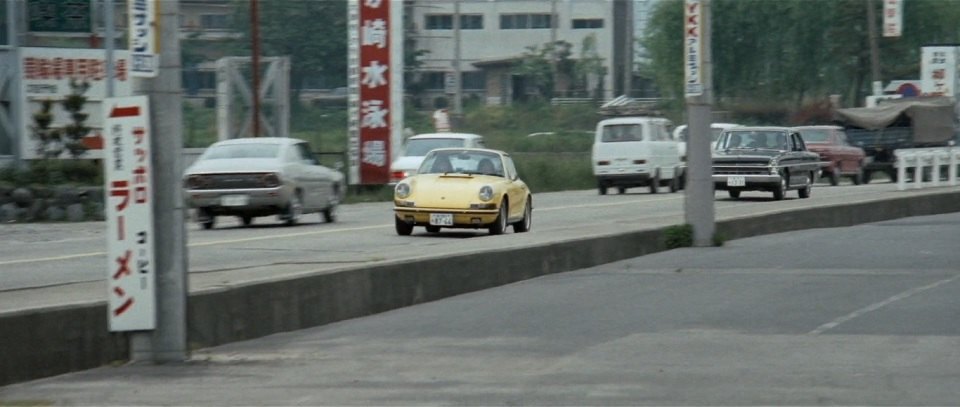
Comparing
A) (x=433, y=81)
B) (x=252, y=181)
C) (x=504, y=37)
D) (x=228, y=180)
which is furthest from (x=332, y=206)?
(x=504, y=37)

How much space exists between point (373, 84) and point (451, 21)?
2164 inches

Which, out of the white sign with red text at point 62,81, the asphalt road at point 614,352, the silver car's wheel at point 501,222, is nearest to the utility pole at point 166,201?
the asphalt road at point 614,352

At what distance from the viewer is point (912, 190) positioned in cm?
3516

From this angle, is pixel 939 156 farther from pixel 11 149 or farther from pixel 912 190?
pixel 11 149

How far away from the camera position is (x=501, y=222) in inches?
922

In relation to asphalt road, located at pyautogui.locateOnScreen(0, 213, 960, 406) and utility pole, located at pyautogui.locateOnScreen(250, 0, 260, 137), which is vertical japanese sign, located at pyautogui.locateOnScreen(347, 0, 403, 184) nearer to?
utility pole, located at pyautogui.locateOnScreen(250, 0, 260, 137)

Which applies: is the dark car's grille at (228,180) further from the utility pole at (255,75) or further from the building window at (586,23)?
the building window at (586,23)

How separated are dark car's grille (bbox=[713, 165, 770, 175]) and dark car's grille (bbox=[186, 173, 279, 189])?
12.2 m

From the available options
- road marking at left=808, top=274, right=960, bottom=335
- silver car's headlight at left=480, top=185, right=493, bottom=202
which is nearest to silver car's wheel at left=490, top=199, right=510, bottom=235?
silver car's headlight at left=480, top=185, right=493, bottom=202

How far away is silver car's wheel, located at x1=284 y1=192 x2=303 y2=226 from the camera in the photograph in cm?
2609

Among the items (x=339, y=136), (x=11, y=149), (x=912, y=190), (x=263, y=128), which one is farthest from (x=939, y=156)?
(x=339, y=136)

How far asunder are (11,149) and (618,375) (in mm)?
25505

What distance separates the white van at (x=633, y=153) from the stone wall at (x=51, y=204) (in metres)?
14.0

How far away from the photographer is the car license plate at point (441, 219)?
75.9ft
